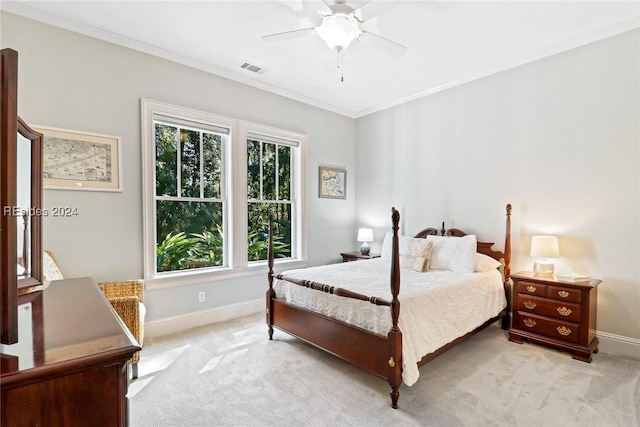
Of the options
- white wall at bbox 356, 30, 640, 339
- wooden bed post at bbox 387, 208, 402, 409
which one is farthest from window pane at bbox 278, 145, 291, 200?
wooden bed post at bbox 387, 208, 402, 409

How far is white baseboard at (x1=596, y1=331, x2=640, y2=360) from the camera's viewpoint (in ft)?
9.46

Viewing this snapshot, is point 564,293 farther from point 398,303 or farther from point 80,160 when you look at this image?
point 80,160

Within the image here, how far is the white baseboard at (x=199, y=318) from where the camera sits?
11.0 ft

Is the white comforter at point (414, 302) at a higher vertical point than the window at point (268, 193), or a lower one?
lower

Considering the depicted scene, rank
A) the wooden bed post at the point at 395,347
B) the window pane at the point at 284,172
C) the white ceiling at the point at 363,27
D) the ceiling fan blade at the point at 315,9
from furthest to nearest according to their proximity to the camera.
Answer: the window pane at the point at 284,172, the white ceiling at the point at 363,27, the ceiling fan blade at the point at 315,9, the wooden bed post at the point at 395,347

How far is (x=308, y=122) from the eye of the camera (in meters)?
4.81

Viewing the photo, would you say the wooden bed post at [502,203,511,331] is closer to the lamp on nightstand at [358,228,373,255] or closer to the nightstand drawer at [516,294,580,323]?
the nightstand drawer at [516,294,580,323]

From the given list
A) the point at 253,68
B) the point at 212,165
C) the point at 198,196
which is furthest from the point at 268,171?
the point at 253,68

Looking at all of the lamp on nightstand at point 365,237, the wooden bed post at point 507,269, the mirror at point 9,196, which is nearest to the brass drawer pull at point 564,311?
the wooden bed post at point 507,269

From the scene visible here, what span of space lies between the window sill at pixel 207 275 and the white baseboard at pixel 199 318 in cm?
35

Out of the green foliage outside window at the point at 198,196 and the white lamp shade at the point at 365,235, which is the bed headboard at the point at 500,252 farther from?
the green foliage outside window at the point at 198,196

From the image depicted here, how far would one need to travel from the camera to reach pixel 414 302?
7.79 feet

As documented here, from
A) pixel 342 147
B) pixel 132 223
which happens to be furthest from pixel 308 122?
pixel 132 223

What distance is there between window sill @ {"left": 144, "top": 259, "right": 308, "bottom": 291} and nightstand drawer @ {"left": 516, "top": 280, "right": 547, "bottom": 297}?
279cm
